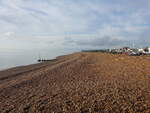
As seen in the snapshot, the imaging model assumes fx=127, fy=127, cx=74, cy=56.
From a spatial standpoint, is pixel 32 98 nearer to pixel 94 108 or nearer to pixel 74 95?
pixel 74 95

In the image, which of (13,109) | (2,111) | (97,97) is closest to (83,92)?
(97,97)

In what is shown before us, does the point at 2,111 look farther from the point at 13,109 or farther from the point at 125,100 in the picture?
the point at 125,100

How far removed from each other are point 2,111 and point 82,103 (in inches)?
161

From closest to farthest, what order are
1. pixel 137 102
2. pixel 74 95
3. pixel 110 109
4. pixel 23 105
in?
1. pixel 110 109
2. pixel 137 102
3. pixel 23 105
4. pixel 74 95

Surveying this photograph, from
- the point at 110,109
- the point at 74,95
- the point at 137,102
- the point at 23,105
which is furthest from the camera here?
the point at 74,95

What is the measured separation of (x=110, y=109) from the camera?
5.76 metres

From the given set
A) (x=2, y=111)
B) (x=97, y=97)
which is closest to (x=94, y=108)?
(x=97, y=97)

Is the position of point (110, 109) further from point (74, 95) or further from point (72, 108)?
point (74, 95)

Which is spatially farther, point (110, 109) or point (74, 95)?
point (74, 95)

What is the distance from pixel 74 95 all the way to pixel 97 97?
1.45m

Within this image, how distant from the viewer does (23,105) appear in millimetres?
6934

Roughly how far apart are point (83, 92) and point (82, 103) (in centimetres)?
171

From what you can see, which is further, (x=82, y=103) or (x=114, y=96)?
(x=114, y=96)

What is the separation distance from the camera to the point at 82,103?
21.6 ft
